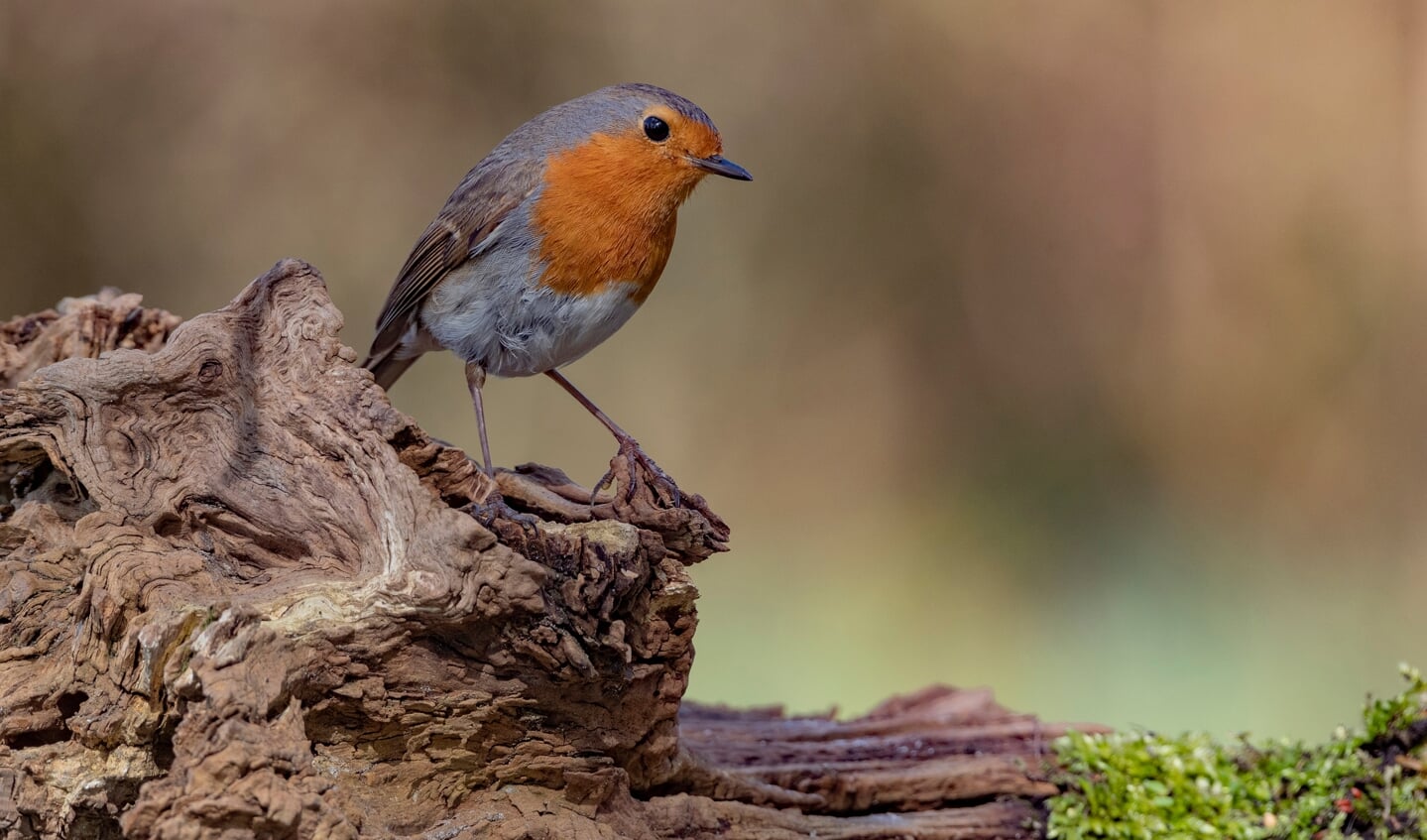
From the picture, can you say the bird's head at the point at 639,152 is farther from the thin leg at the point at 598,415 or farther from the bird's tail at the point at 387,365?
the bird's tail at the point at 387,365

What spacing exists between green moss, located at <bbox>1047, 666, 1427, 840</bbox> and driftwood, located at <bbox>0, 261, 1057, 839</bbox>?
2.11 ft

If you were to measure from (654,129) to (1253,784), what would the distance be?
192 centimetres

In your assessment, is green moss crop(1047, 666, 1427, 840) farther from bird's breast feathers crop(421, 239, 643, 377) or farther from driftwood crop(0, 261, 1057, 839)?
bird's breast feathers crop(421, 239, 643, 377)

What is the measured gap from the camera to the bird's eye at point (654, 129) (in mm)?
2789

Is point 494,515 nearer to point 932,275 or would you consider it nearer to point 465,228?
point 465,228

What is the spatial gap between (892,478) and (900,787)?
2.76m

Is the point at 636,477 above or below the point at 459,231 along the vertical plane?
below

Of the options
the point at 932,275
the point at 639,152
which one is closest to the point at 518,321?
the point at 639,152

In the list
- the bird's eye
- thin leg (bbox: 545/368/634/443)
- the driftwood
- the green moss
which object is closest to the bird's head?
the bird's eye

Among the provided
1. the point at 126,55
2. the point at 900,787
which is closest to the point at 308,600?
the point at 900,787

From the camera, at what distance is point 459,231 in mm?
2867

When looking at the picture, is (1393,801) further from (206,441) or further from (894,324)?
(894,324)

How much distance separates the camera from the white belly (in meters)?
2.72

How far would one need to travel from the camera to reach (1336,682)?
458 centimetres
